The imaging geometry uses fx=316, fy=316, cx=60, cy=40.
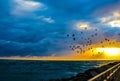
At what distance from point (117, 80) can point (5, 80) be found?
5223 cm

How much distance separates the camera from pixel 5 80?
225ft

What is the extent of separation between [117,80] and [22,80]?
47.9 m

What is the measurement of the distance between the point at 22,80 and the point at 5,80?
532 centimetres

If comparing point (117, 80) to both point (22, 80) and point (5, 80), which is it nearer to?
point (22, 80)

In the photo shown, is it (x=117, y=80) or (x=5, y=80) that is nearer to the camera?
(x=117, y=80)

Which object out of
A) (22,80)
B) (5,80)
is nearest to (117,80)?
(22,80)

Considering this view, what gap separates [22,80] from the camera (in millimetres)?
65312

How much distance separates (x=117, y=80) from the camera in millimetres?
19156

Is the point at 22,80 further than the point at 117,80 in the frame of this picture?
Yes
